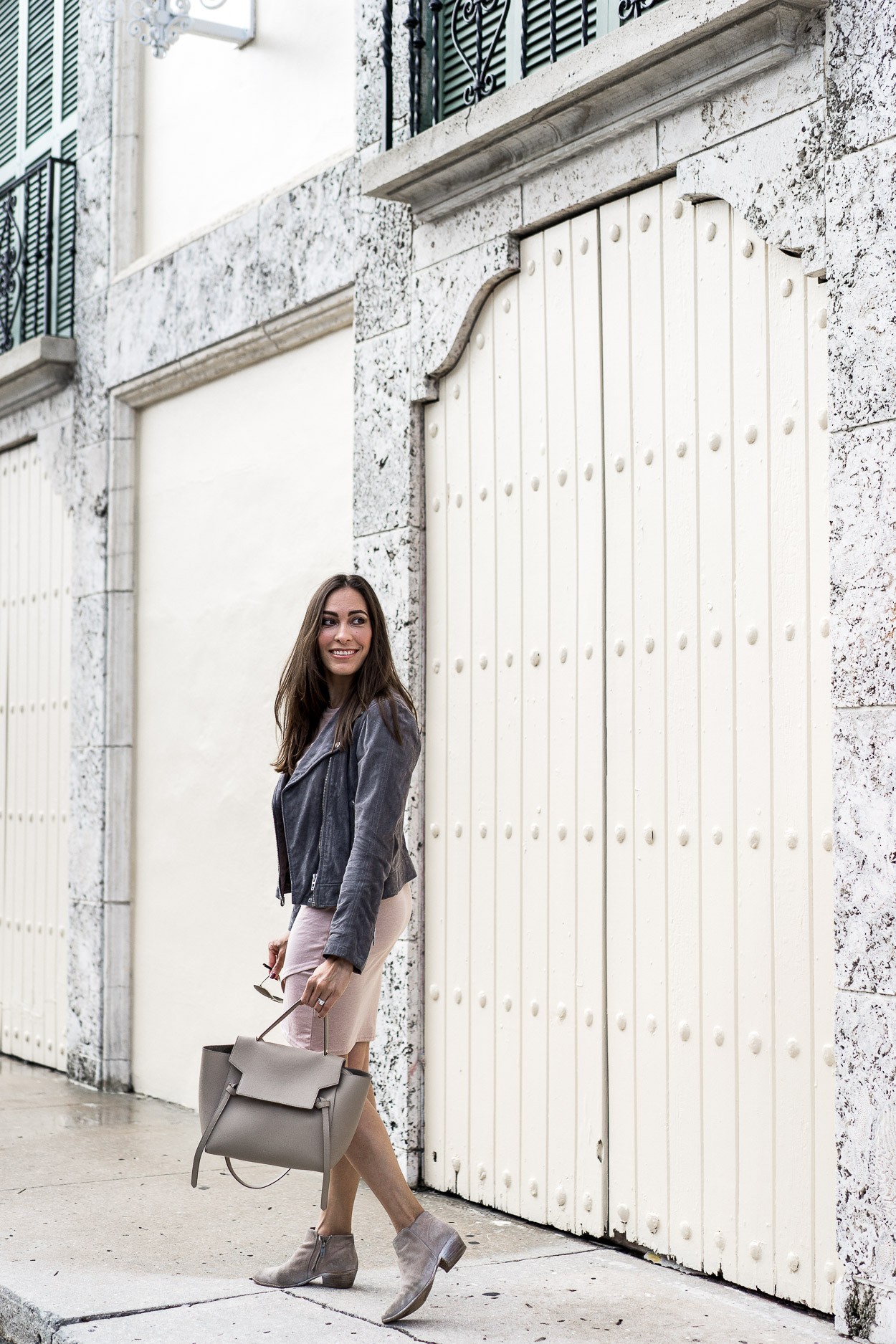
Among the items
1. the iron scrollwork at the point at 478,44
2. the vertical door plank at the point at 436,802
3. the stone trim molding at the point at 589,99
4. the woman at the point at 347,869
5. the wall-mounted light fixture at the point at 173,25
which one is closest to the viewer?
the woman at the point at 347,869

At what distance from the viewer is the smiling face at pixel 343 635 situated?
4.44 meters

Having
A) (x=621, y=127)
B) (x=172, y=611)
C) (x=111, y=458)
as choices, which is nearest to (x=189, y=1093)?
(x=172, y=611)

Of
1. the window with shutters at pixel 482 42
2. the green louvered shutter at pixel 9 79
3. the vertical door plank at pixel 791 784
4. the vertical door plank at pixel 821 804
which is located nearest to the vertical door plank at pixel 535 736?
the window with shutters at pixel 482 42

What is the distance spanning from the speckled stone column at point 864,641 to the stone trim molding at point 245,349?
8.66ft

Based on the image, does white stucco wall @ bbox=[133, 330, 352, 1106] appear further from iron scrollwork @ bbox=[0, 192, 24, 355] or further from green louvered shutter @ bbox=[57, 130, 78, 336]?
iron scrollwork @ bbox=[0, 192, 24, 355]

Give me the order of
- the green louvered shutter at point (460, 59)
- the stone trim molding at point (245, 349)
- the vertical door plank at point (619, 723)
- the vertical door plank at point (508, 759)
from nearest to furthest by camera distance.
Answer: the vertical door plank at point (619, 723) → the vertical door plank at point (508, 759) → the green louvered shutter at point (460, 59) → the stone trim molding at point (245, 349)

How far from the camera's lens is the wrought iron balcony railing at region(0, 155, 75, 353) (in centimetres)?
887

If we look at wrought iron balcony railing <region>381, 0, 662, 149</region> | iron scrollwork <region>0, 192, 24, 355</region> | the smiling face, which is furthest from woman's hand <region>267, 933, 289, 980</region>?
iron scrollwork <region>0, 192, 24, 355</region>

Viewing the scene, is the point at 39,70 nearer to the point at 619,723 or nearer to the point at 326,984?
the point at 619,723

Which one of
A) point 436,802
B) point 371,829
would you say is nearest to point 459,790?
A: point 436,802

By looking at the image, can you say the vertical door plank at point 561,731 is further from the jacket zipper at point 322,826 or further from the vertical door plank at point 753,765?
the jacket zipper at point 322,826

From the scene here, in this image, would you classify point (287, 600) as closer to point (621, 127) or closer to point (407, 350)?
point (407, 350)

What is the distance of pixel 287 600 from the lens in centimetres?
684

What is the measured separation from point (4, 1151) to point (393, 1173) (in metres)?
2.77
